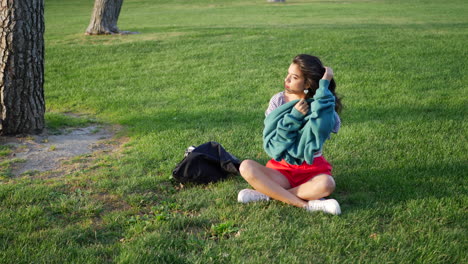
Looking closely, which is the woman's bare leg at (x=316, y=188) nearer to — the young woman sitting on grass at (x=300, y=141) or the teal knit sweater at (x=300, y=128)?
the young woman sitting on grass at (x=300, y=141)

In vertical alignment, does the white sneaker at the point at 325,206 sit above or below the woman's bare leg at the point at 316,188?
below

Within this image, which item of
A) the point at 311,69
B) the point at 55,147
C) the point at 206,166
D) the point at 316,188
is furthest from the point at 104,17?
the point at 316,188

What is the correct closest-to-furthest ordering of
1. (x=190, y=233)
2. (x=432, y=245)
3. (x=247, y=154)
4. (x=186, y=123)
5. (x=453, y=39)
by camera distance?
(x=432, y=245), (x=190, y=233), (x=247, y=154), (x=186, y=123), (x=453, y=39)

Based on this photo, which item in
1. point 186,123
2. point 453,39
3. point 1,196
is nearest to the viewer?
point 1,196

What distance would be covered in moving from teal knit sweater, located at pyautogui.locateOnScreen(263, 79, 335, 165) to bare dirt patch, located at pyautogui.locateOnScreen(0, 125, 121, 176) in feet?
8.04

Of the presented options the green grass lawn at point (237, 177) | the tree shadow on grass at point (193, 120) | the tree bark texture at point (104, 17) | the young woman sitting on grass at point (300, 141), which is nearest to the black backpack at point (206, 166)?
the green grass lawn at point (237, 177)

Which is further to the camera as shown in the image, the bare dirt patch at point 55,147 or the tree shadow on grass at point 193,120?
the tree shadow on grass at point 193,120

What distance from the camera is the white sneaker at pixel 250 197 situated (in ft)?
13.9

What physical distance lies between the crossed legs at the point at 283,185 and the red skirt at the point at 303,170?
0.08 meters

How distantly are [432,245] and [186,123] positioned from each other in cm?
416

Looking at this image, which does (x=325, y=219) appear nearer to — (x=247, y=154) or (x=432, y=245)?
(x=432, y=245)

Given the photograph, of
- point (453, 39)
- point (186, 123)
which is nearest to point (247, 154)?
point (186, 123)

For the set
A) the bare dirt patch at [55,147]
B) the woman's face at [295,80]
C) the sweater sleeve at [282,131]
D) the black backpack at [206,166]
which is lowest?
Result: the bare dirt patch at [55,147]

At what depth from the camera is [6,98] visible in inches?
242
